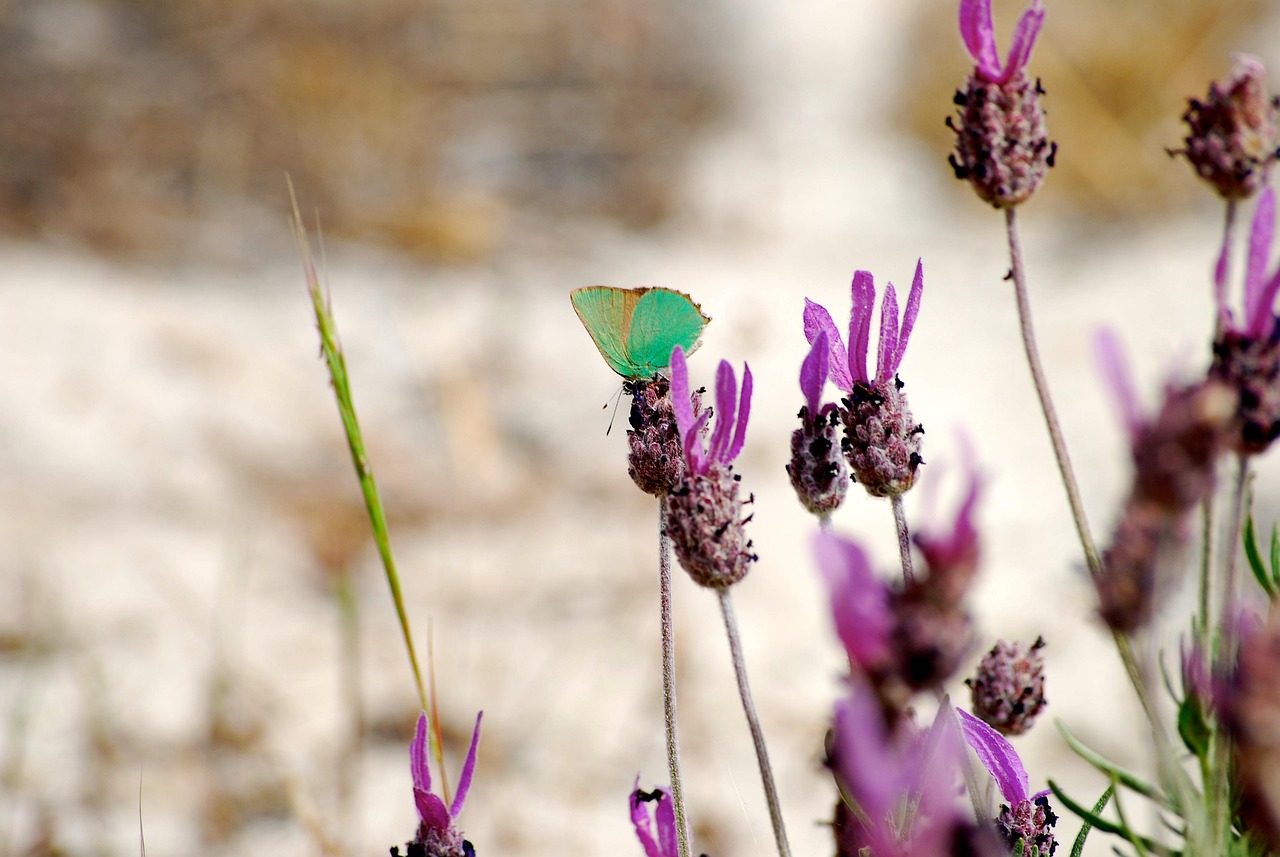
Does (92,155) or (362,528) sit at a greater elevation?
(92,155)

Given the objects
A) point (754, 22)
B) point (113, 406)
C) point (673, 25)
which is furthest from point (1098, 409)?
point (754, 22)

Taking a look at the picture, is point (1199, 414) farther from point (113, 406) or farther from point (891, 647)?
point (113, 406)

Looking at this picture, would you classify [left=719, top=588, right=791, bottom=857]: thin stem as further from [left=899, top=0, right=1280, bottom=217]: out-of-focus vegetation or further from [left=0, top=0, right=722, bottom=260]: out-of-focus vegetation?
[left=899, top=0, right=1280, bottom=217]: out-of-focus vegetation

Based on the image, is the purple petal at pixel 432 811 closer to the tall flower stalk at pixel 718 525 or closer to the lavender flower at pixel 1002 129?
the tall flower stalk at pixel 718 525

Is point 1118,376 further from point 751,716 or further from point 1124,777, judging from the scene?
point 1124,777

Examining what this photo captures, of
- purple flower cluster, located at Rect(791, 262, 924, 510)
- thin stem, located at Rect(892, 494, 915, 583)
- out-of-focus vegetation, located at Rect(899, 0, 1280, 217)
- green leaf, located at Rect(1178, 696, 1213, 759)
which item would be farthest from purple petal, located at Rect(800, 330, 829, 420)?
out-of-focus vegetation, located at Rect(899, 0, 1280, 217)

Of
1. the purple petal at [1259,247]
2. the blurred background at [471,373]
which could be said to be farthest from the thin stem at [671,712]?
the purple petal at [1259,247]
